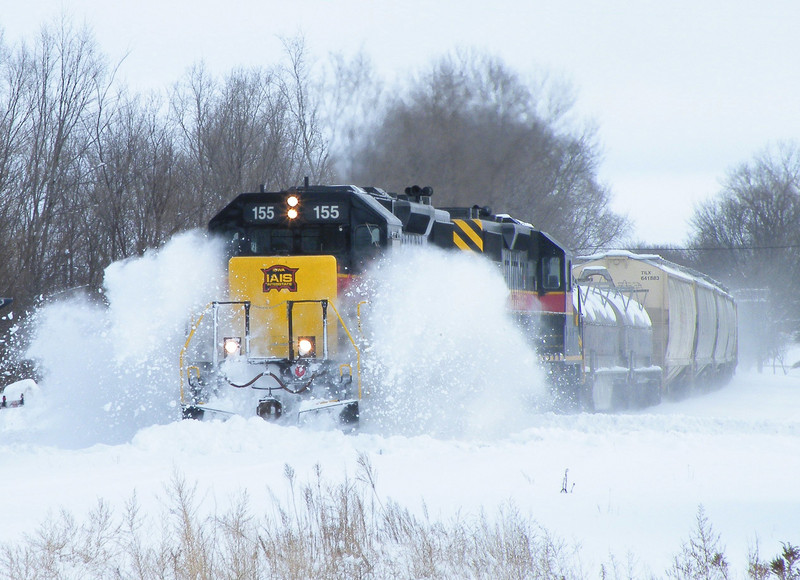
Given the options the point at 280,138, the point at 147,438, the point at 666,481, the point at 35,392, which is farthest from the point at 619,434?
the point at 280,138

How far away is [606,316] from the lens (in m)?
19.8

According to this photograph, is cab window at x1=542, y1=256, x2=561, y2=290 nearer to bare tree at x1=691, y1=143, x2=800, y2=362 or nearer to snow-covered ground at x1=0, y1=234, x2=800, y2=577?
snow-covered ground at x1=0, y1=234, x2=800, y2=577

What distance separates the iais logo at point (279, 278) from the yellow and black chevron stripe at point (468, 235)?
9.92 feet

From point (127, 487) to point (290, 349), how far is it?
316 centimetres

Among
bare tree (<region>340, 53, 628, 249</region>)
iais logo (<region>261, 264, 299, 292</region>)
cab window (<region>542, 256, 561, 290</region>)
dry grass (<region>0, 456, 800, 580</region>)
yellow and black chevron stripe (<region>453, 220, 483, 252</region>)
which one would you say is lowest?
dry grass (<region>0, 456, 800, 580</region>)

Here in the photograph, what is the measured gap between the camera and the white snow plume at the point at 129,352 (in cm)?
1153

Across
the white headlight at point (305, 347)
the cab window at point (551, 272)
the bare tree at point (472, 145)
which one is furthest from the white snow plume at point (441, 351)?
the bare tree at point (472, 145)

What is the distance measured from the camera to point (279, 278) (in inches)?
436

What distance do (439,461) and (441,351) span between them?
245cm

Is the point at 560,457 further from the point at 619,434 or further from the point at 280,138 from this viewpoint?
the point at 280,138

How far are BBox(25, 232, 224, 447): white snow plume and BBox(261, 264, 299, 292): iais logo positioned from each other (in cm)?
79

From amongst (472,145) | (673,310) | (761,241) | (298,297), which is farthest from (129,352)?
(761,241)

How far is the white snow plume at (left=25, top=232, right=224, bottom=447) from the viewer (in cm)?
1153

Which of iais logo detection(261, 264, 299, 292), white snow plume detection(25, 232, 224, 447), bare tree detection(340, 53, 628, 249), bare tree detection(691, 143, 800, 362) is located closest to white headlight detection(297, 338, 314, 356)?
iais logo detection(261, 264, 299, 292)
